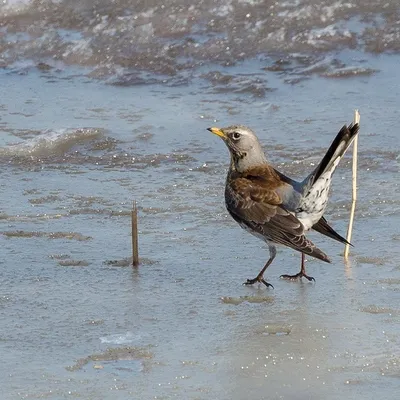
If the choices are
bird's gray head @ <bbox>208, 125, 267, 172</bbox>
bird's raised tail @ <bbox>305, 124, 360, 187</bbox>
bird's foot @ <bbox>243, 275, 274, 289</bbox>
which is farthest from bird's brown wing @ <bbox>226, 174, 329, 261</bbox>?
bird's raised tail @ <bbox>305, 124, 360, 187</bbox>

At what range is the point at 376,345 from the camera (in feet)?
16.3

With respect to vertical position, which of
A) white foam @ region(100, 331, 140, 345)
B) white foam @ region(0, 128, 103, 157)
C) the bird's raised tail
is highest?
the bird's raised tail

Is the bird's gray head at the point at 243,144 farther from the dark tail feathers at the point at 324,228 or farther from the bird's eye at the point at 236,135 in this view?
the dark tail feathers at the point at 324,228

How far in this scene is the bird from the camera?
584 cm

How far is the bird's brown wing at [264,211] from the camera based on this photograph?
19.6 feet

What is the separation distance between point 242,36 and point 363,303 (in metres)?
6.00

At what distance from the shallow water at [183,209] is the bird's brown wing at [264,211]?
24 cm

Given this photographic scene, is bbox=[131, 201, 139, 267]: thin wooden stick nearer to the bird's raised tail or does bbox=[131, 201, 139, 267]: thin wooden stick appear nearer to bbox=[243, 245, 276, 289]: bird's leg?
bbox=[243, 245, 276, 289]: bird's leg

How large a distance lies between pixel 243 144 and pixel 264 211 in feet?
1.80

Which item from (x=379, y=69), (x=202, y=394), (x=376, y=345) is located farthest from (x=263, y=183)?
(x=379, y=69)

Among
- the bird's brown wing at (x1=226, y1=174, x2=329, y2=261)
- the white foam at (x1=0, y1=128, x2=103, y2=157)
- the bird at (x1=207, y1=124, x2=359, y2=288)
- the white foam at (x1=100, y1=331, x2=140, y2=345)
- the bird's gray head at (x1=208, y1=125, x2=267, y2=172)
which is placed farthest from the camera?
the white foam at (x1=0, y1=128, x2=103, y2=157)

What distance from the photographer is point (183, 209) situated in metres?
7.11

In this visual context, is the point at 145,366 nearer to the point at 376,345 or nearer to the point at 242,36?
the point at 376,345

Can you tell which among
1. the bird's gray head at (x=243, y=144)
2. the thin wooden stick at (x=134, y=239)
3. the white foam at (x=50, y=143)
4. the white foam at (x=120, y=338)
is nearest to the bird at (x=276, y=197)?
the bird's gray head at (x=243, y=144)
